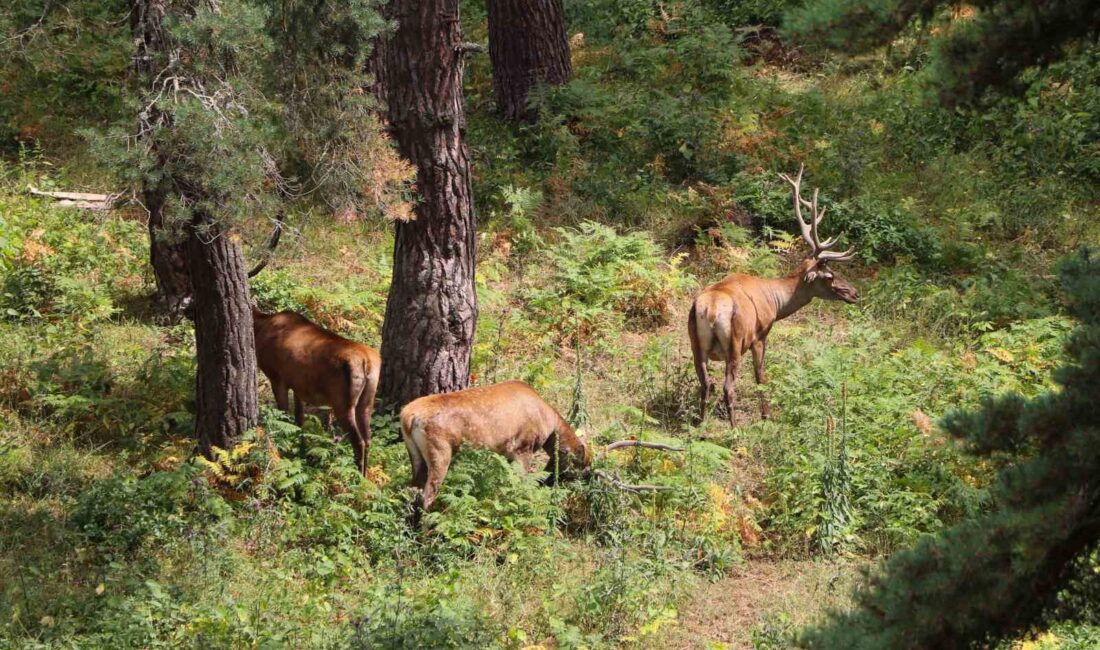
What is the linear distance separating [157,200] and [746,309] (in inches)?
224

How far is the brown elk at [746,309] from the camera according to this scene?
11523 millimetres

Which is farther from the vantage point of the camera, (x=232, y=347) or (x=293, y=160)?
(x=293, y=160)

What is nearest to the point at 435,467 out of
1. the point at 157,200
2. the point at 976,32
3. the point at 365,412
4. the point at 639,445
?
the point at 365,412

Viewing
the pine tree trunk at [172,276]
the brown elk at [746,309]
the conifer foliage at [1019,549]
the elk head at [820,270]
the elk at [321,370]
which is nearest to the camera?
the conifer foliage at [1019,549]

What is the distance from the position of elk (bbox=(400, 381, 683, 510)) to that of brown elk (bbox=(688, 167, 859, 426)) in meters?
1.95

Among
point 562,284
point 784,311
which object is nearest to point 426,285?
point 562,284

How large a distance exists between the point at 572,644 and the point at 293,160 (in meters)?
5.24

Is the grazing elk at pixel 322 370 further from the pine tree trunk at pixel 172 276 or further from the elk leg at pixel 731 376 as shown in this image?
the elk leg at pixel 731 376

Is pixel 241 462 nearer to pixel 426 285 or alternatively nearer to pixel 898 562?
pixel 426 285

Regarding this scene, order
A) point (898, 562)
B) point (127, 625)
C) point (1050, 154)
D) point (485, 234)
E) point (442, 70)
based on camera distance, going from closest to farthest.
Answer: point (898, 562) < point (127, 625) < point (442, 70) < point (485, 234) < point (1050, 154)

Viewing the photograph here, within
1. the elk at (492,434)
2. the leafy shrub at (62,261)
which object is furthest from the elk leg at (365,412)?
the leafy shrub at (62,261)

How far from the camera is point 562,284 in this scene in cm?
1349

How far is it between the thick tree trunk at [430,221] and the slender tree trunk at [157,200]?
1.92 meters

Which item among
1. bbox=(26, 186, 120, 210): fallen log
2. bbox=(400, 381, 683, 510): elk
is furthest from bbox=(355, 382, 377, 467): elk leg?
bbox=(26, 186, 120, 210): fallen log
